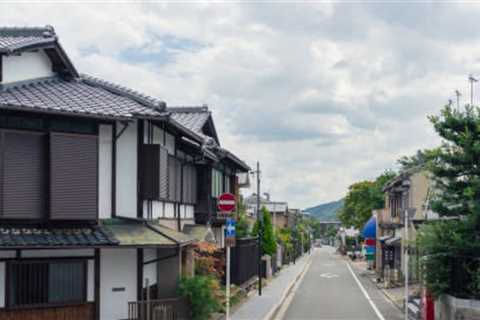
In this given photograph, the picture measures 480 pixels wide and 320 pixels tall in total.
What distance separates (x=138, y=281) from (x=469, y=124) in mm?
10608

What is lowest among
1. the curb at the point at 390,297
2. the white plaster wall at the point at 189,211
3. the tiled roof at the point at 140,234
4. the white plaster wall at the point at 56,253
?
the curb at the point at 390,297

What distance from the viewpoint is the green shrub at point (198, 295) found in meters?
21.1

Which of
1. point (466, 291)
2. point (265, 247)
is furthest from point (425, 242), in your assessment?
point (265, 247)

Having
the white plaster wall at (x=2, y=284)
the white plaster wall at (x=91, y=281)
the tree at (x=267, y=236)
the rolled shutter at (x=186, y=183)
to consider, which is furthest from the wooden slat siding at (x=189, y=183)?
the tree at (x=267, y=236)

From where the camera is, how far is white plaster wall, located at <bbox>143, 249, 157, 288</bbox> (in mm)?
20703

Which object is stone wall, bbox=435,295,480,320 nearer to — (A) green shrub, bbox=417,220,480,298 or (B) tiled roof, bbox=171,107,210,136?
(A) green shrub, bbox=417,220,480,298

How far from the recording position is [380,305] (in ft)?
110

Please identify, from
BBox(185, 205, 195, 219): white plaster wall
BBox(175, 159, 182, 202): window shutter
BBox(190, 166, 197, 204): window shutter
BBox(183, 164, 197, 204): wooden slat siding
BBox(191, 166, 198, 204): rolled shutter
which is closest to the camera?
BBox(175, 159, 182, 202): window shutter

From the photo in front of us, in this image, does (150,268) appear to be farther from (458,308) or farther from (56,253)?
(458,308)

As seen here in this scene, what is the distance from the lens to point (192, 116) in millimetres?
32812

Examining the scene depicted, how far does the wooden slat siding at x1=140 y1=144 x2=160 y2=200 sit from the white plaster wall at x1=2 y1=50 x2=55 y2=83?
3275 millimetres

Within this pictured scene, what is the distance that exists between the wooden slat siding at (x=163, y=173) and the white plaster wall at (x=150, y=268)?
1551 mm

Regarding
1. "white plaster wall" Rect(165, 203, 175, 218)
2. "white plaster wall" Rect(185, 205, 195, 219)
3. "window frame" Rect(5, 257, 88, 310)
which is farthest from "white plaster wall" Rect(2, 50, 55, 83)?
"white plaster wall" Rect(185, 205, 195, 219)

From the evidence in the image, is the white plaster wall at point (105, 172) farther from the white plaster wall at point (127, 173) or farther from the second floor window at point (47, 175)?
the second floor window at point (47, 175)
